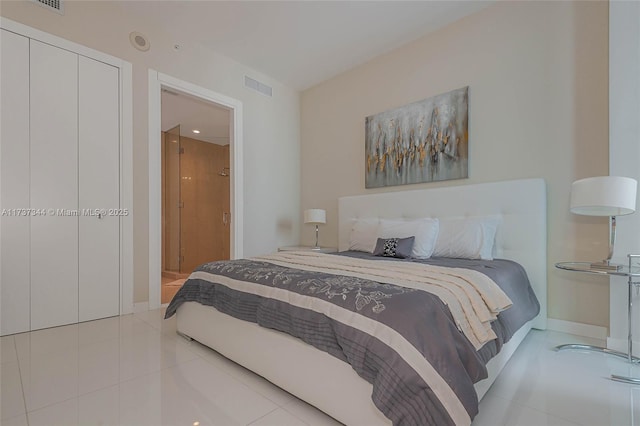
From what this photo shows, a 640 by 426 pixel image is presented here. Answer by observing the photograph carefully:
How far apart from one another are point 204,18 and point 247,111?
117 cm

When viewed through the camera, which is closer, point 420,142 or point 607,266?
point 607,266

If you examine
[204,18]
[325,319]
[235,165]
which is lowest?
[325,319]

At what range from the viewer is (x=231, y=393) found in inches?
64.5

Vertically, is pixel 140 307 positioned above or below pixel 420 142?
below

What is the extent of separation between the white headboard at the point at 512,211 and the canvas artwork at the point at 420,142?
254mm

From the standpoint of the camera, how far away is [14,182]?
8.22ft

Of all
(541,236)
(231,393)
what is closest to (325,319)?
(231,393)

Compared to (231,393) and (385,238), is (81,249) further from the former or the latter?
(385,238)

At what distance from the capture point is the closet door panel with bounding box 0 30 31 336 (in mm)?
2461

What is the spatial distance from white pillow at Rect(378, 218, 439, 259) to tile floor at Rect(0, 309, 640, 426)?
100 centimetres

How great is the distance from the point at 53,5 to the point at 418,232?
12.4 ft

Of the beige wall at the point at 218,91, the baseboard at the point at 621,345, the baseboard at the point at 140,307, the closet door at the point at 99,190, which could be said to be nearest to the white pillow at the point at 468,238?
the baseboard at the point at 621,345

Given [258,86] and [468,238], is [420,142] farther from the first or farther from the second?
[258,86]

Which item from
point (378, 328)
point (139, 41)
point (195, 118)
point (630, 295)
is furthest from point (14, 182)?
point (630, 295)
